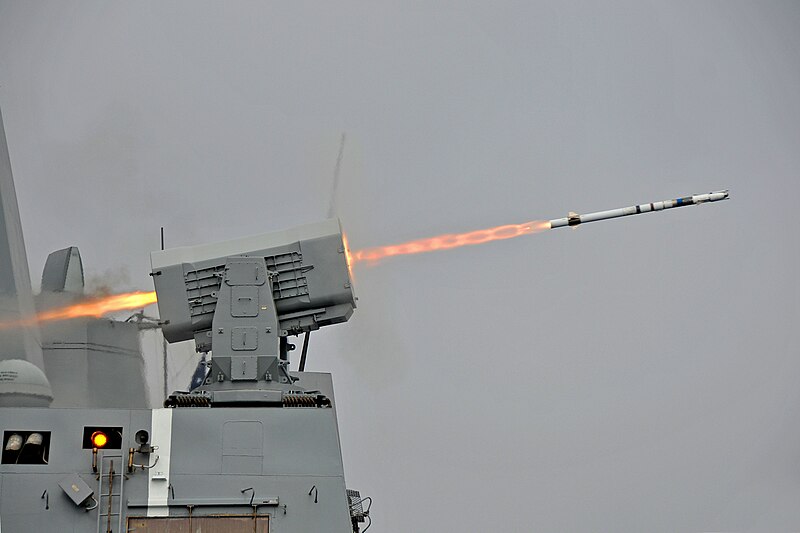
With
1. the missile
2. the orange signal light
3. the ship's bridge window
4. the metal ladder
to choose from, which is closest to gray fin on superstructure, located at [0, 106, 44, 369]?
the ship's bridge window

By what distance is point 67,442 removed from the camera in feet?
36.0

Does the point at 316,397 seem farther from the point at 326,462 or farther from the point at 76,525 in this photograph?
the point at 76,525

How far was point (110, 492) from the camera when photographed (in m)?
10.8

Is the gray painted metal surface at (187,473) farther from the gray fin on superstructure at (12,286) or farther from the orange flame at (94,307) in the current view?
the orange flame at (94,307)

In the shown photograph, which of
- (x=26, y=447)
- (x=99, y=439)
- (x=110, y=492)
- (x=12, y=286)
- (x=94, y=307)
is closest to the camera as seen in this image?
(x=110, y=492)

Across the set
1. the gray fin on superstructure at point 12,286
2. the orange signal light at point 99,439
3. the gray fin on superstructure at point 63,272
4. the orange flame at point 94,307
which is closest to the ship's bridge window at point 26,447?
the orange signal light at point 99,439

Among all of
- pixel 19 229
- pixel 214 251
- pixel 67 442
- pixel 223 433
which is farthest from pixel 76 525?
pixel 19 229

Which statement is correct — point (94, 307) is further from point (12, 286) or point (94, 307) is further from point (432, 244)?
point (432, 244)

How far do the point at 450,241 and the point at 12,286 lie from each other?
5.68m

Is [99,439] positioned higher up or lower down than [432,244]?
lower down

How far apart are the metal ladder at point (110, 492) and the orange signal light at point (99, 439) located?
0.36 ft

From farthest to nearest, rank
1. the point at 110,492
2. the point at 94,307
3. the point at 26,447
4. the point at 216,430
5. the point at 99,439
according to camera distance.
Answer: the point at 94,307
the point at 216,430
the point at 99,439
the point at 26,447
the point at 110,492

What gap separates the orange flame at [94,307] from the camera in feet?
56.1

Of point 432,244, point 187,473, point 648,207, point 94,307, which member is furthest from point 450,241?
point 187,473
